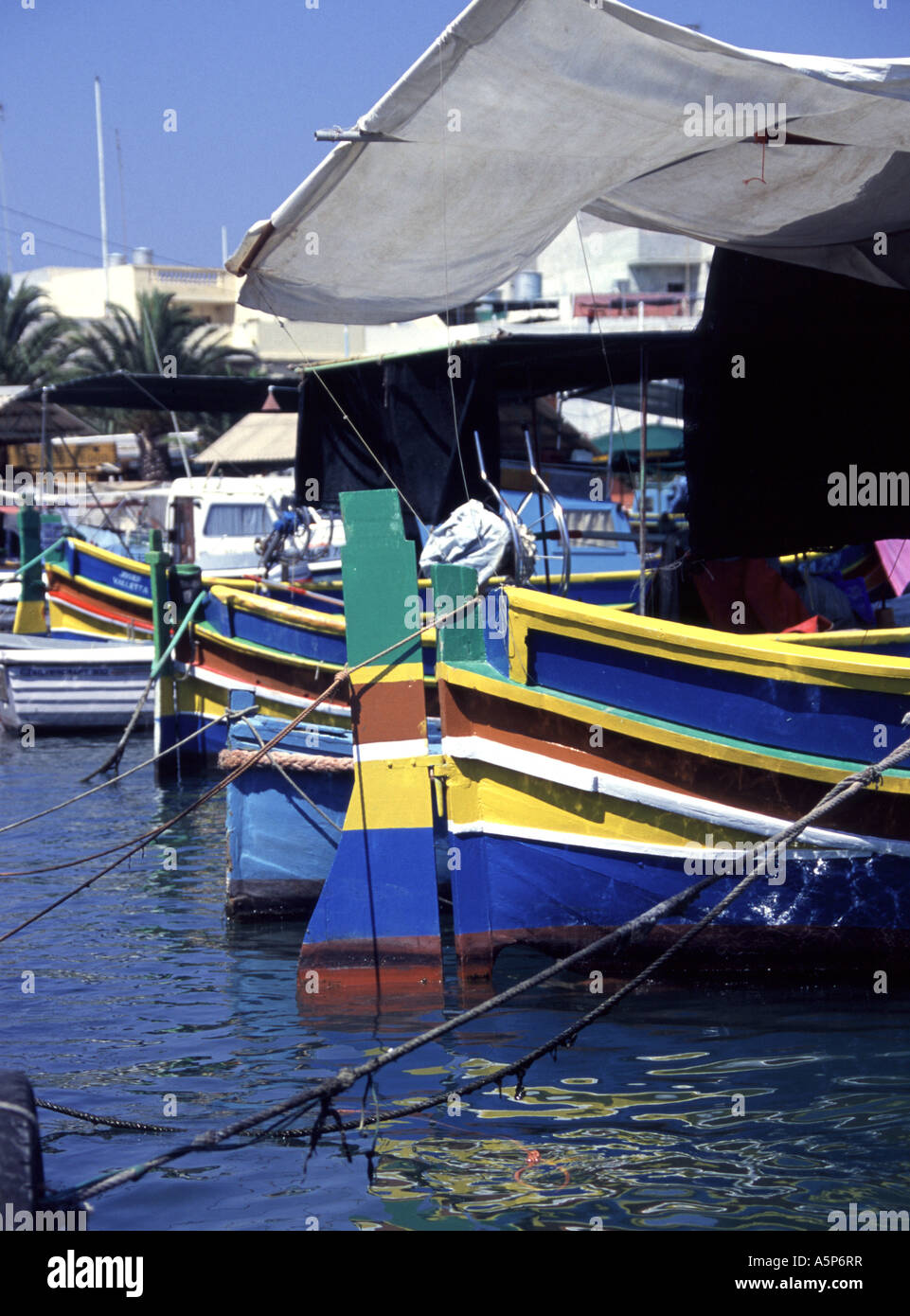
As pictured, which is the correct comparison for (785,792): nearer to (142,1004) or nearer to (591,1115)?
(591,1115)

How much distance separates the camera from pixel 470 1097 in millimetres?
5367

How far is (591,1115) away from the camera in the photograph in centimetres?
514

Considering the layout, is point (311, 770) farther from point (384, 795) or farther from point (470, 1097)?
point (470, 1097)

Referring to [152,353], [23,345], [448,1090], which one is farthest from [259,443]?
[448,1090]

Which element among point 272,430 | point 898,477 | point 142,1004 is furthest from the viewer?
point 272,430

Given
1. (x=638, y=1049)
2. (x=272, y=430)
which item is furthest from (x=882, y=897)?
(x=272, y=430)

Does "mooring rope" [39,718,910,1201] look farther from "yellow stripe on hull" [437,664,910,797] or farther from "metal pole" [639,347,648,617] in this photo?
"metal pole" [639,347,648,617]

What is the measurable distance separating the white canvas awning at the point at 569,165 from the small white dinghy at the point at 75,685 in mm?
8527
